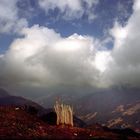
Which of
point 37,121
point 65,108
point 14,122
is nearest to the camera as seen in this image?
point 14,122

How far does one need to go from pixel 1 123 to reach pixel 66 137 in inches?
529

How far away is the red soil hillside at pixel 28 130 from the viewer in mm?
54375

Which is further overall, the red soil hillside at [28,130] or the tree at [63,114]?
the tree at [63,114]

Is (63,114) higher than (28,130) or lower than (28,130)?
higher

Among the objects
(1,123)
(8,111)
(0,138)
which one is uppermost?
(8,111)

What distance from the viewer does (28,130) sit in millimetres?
57562

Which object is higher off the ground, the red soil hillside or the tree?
the tree

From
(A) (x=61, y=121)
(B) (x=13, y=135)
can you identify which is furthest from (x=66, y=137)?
(A) (x=61, y=121)

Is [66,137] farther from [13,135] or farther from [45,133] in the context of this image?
[13,135]

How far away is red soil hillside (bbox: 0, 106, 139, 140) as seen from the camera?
54.4 m

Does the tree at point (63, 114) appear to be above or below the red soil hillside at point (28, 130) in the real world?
above

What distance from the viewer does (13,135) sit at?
173 feet

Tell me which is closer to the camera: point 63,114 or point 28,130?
point 28,130

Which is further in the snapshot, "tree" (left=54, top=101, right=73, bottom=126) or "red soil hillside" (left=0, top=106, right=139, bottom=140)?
"tree" (left=54, top=101, right=73, bottom=126)
